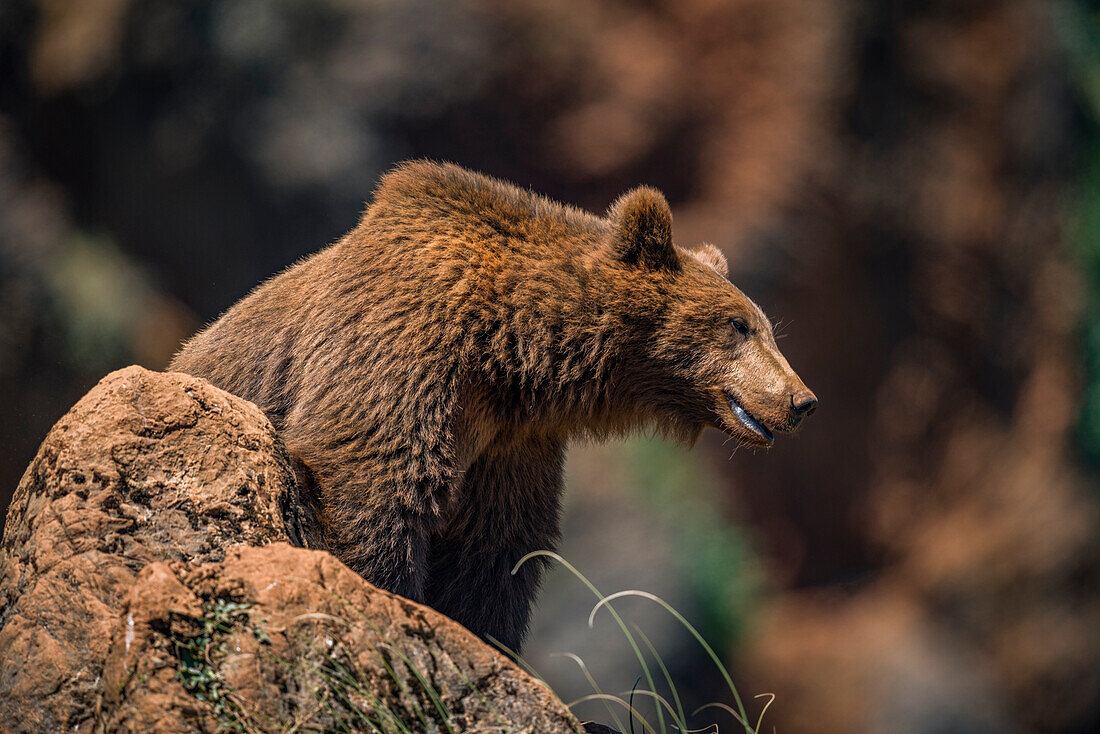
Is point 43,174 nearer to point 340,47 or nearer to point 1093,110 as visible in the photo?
point 340,47

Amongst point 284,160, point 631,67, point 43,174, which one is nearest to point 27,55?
point 43,174

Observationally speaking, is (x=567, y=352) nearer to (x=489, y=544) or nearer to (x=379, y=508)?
(x=489, y=544)

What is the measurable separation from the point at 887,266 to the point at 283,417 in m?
5.57

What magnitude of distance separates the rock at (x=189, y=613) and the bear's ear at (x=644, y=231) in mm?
1649

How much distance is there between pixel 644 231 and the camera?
3.62m

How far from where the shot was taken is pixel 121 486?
239 cm

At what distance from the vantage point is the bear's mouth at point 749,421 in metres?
3.55

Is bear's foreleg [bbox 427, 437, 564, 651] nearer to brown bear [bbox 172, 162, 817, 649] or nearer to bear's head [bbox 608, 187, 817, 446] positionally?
brown bear [bbox 172, 162, 817, 649]

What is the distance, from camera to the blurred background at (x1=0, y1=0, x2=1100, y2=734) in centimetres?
688

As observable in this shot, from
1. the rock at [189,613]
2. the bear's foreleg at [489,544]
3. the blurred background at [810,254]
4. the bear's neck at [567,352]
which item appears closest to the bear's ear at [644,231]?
the bear's neck at [567,352]

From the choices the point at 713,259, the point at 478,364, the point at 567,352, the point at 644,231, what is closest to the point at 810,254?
the point at 713,259

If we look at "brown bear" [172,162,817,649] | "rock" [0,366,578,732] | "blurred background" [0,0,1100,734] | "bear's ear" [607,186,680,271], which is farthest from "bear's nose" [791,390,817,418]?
"blurred background" [0,0,1100,734]

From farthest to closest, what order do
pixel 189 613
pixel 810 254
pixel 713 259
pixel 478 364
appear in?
pixel 810 254 → pixel 713 259 → pixel 478 364 → pixel 189 613

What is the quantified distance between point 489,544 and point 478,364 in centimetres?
75
